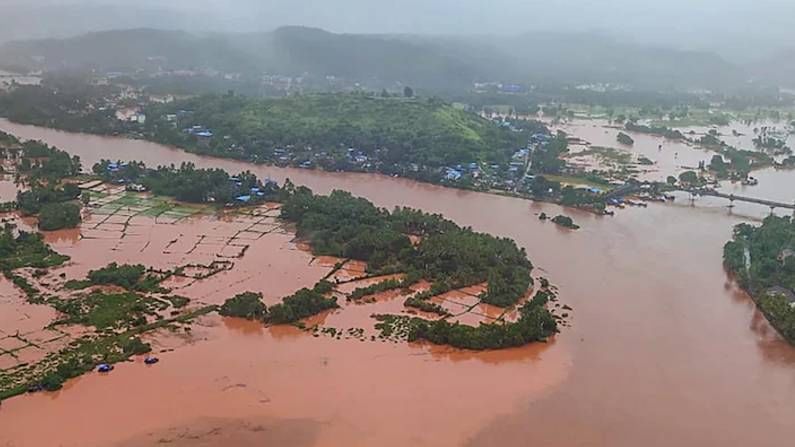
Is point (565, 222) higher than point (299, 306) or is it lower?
higher

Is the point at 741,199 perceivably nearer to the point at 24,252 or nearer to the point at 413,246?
the point at 413,246

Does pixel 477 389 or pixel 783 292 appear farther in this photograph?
pixel 783 292

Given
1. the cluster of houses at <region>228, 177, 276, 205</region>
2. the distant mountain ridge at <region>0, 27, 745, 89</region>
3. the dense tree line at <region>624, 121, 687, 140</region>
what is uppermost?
the distant mountain ridge at <region>0, 27, 745, 89</region>

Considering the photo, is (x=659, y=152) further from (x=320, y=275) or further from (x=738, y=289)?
(x=320, y=275)

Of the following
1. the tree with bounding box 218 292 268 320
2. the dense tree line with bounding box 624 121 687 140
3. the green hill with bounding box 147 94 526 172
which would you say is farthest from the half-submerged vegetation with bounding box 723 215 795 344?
the dense tree line with bounding box 624 121 687 140

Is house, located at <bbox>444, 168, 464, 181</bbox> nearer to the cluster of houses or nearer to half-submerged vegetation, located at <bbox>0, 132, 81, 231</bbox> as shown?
the cluster of houses

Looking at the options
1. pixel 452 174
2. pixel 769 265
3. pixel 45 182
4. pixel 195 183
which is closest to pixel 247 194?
pixel 195 183

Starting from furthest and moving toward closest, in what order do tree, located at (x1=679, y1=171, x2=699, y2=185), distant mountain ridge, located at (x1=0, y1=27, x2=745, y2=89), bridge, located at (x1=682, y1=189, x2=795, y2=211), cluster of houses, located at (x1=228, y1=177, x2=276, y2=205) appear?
distant mountain ridge, located at (x1=0, y1=27, x2=745, y2=89)
tree, located at (x1=679, y1=171, x2=699, y2=185)
bridge, located at (x1=682, y1=189, x2=795, y2=211)
cluster of houses, located at (x1=228, y1=177, x2=276, y2=205)
